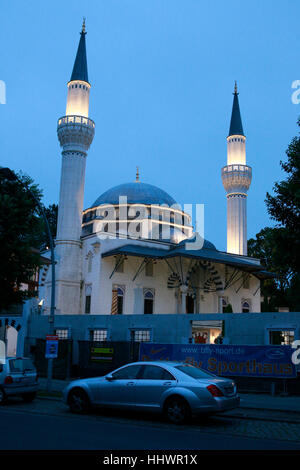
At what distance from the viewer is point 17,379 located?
12.7 meters

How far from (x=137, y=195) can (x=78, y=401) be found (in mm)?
40962

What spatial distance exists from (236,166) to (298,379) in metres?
34.8

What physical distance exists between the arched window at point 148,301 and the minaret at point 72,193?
5301mm

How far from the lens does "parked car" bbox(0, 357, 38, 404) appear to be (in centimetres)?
1249

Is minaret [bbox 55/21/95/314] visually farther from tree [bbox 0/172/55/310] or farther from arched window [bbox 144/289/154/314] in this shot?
tree [bbox 0/172/55/310]

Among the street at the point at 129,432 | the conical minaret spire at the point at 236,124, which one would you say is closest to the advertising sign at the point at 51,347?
the street at the point at 129,432

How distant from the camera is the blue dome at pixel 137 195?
50.6 m

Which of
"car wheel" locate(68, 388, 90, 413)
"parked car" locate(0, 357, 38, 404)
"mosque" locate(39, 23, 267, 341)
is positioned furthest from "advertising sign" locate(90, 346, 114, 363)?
"mosque" locate(39, 23, 267, 341)

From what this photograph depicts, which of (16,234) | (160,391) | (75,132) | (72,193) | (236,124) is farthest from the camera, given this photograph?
(236,124)

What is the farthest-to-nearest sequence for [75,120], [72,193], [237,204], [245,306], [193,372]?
1. [237,204]
2. [245,306]
3. [75,120]
4. [72,193]
5. [193,372]

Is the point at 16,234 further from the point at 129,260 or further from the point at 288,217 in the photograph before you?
the point at 129,260

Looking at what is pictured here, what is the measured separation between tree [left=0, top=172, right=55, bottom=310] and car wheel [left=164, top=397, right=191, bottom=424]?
32.6ft

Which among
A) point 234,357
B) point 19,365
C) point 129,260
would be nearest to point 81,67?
point 129,260
